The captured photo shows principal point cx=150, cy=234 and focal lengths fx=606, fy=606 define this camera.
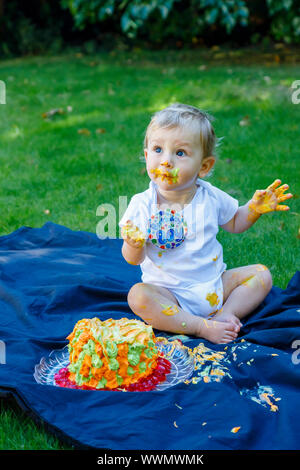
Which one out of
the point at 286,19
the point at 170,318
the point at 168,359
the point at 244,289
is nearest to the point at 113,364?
the point at 168,359

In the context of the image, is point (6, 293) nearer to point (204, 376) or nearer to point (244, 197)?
point (204, 376)

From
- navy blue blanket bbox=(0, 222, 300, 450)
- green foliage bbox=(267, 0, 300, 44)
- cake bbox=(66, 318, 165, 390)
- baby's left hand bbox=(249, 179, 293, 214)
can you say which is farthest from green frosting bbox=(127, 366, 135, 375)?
green foliage bbox=(267, 0, 300, 44)

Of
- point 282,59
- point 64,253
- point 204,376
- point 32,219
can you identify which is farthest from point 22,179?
point 282,59

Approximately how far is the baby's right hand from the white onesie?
183mm

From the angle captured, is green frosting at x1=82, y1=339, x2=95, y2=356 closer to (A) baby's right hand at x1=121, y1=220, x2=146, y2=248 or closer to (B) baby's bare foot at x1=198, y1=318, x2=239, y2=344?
(A) baby's right hand at x1=121, y1=220, x2=146, y2=248

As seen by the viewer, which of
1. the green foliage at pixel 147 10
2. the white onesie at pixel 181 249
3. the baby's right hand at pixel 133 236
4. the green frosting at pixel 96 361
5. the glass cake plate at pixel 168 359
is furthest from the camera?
the green foliage at pixel 147 10

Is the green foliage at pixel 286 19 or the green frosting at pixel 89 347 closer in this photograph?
the green frosting at pixel 89 347

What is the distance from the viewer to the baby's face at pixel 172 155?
2.57 m

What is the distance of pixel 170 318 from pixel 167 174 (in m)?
0.62

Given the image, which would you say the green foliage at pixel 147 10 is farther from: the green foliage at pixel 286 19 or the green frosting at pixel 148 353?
the green frosting at pixel 148 353

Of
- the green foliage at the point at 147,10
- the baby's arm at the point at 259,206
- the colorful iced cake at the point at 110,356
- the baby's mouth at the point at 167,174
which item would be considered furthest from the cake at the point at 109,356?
the green foliage at the point at 147,10

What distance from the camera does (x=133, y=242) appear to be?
245 cm

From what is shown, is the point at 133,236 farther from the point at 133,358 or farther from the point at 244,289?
the point at 244,289

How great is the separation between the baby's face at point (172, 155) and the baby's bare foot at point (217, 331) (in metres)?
0.61
